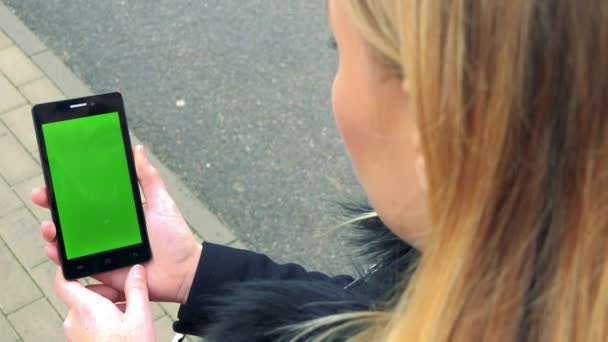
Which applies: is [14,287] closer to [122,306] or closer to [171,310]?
[171,310]

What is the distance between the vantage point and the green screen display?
1.44 metres

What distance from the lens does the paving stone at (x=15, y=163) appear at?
9.27ft

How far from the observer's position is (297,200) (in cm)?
283

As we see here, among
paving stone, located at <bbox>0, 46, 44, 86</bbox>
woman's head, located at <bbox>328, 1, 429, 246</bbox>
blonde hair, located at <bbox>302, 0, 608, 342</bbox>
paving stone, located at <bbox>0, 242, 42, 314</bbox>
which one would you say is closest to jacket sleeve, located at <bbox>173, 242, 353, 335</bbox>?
woman's head, located at <bbox>328, 1, 429, 246</bbox>

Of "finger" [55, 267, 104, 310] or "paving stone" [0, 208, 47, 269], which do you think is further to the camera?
"paving stone" [0, 208, 47, 269]

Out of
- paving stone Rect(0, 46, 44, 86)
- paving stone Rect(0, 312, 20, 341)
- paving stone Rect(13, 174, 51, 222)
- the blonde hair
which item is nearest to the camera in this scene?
the blonde hair

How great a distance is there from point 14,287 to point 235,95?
1.21m

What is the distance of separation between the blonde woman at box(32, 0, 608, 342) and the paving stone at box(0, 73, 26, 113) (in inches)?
99.9

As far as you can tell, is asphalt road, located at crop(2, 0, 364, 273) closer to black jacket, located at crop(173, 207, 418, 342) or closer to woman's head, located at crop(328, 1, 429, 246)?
black jacket, located at crop(173, 207, 418, 342)

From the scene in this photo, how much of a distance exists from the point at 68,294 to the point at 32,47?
7.52ft

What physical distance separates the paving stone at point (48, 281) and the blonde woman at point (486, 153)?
5.81 ft

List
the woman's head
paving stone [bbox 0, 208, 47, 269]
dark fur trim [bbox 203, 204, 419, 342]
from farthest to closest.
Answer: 1. paving stone [bbox 0, 208, 47, 269]
2. dark fur trim [bbox 203, 204, 419, 342]
3. the woman's head

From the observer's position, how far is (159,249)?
4.85 feet

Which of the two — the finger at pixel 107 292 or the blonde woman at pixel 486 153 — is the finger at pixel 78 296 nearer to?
the finger at pixel 107 292
